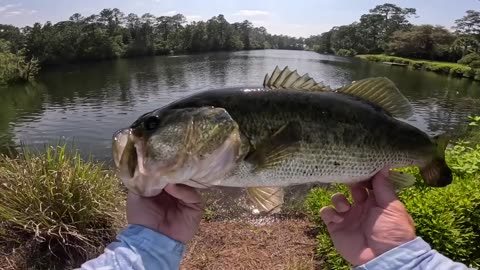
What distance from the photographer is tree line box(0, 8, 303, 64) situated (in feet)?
242

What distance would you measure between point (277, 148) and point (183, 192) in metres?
0.53

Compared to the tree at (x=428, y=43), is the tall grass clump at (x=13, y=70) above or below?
below

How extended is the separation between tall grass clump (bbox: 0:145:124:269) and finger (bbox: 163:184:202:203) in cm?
398

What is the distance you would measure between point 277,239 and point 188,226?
4287mm

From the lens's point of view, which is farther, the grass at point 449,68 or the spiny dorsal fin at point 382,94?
the grass at point 449,68

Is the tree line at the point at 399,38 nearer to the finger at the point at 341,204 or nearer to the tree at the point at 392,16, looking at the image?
the tree at the point at 392,16

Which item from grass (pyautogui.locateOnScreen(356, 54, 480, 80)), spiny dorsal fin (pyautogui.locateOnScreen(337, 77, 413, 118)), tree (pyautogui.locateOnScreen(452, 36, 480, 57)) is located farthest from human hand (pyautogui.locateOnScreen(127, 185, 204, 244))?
tree (pyautogui.locateOnScreen(452, 36, 480, 57))

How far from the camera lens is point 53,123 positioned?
73.9 feet

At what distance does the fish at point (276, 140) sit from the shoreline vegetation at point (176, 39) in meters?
47.1

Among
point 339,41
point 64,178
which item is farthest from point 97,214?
point 339,41

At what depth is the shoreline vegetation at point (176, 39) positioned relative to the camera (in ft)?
232

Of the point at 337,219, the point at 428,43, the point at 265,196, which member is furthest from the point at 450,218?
the point at 428,43

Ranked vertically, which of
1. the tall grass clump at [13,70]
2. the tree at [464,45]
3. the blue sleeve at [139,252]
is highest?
the tree at [464,45]

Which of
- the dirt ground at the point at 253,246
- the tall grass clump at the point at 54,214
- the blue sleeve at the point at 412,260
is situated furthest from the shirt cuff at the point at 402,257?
the tall grass clump at the point at 54,214
